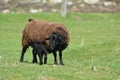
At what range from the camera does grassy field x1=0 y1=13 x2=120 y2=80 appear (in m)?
15.5

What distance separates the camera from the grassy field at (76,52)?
15469 mm

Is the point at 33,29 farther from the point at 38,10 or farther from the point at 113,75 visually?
the point at 38,10

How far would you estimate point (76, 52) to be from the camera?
25.8m

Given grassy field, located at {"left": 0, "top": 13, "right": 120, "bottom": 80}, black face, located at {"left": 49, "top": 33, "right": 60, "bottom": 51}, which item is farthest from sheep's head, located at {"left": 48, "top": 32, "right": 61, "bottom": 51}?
grassy field, located at {"left": 0, "top": 13, "right": 120, "bottom": 80}

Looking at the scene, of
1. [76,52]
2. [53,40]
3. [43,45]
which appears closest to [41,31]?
[43,45]

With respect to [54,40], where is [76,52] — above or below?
below

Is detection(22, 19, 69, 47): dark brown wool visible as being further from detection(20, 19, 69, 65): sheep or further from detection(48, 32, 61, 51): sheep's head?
detection(48, 32, 61, 51): sheep's head

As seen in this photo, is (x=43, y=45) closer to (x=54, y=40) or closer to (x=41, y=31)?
(x=41, y=31)

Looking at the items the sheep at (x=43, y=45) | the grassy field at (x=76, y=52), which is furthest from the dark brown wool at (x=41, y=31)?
the grassy field at (x=76, y=52)

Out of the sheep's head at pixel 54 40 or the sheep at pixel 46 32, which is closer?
the sheep's head at pixel 54 40

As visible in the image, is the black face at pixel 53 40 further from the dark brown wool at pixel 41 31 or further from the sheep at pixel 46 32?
the dark brown wool at pixel 41 31

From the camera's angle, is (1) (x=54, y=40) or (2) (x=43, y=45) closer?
(1) (x=54, y=40)

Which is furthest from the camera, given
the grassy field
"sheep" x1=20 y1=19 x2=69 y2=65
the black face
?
"sheep" x1=20 y1=19 x2=69 y2=65

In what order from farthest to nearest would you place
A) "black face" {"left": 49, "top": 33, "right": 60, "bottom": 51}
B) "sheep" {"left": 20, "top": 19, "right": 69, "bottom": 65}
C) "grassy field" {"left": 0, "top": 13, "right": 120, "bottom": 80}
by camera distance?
"sheep" {"left": 20, "top": 19, "right": 69, "bottom": 65}, "black face" {"left": 49, "top": 33, "right": 60, "bottom": 51}, "grassy field" {"left": 0, "top": 13, "right": 120, "bottom": 80}
